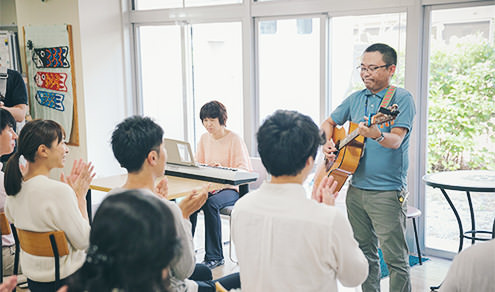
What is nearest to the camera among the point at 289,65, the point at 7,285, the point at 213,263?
the point at 7,285

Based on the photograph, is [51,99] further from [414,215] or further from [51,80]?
[414,215]

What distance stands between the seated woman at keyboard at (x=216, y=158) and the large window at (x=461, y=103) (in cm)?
146

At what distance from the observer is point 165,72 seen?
5.77m

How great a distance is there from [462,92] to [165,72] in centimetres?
308

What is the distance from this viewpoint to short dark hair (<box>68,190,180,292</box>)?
1.16m

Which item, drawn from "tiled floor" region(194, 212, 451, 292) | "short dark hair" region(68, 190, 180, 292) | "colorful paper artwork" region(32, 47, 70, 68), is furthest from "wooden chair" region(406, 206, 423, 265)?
"colorful paper artwork" region(32, 47, 70, 68)

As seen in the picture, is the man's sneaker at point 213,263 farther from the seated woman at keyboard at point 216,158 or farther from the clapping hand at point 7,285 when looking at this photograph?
the clapping hand at point 7,285

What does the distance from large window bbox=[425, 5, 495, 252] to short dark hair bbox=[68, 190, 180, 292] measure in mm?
3227

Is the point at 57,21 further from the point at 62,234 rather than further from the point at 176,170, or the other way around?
the point at 62,234

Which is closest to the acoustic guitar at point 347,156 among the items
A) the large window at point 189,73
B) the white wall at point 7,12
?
the large window at point 189,73

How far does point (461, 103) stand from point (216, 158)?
1876mm

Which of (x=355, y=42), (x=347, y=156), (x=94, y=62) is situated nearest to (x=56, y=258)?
(x=347, y=156)

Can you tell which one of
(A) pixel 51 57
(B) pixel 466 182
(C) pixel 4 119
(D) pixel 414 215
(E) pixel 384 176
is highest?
(A) pixel 51 57

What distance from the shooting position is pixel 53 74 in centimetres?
573
